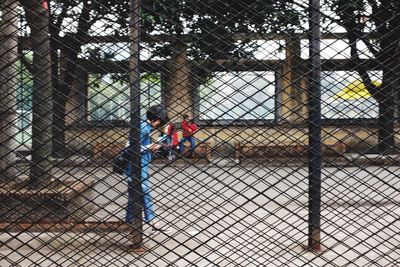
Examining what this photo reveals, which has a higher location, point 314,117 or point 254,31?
point 254,31

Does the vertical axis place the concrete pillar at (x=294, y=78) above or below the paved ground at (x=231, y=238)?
above

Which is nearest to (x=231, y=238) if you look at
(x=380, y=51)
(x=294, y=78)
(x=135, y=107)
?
(x=135, y=107)

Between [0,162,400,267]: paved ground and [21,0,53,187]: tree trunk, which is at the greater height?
[21,0,53,187]: tree trunk

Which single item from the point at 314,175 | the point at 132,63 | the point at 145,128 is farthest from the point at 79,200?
the point at 314,175

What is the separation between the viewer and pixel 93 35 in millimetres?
2371

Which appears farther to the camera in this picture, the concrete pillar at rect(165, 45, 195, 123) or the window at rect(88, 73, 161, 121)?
the concrete pillar at rect(165, 45, 195, 123)

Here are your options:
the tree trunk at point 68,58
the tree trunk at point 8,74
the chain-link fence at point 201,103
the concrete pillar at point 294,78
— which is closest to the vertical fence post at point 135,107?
the chain-link fence at point 201,103

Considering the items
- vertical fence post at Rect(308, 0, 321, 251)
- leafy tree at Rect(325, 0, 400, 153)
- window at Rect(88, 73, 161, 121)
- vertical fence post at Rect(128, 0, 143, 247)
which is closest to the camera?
window at Rect(88, 73, 161, 121)

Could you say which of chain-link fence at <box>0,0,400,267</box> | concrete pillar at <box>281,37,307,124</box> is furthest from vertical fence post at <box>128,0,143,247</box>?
concrete pillar at <box>281,37,307,124</box>

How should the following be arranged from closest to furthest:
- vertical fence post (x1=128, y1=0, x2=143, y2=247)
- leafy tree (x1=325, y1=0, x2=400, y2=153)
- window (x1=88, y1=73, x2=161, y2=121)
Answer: window (x1=88, y1=73, x2=161, y2=121) → leafy tree (x1=325, y1=0, x2=400, y2=153) → vertical fence post (x1=128, y1=0, x2=143, y2=247)

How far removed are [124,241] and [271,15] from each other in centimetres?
229

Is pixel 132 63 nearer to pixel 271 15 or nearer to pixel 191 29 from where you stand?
pixel 191 29

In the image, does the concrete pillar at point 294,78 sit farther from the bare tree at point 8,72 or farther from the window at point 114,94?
the bare tree at point 8,72

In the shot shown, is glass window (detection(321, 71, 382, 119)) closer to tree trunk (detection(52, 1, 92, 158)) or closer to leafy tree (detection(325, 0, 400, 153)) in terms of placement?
leafy tree (detection(325, 0, 400, 153))
